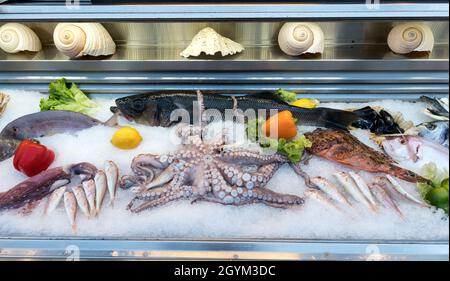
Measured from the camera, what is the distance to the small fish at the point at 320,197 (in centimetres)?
207

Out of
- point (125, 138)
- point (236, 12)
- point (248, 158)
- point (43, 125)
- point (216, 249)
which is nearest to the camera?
point (216, 249)

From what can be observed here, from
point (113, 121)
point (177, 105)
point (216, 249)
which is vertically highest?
point (177, 105)

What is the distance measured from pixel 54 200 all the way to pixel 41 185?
153mm

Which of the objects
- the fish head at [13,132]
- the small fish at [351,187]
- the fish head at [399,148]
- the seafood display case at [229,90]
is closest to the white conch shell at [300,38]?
the seafood display case at [229,90]

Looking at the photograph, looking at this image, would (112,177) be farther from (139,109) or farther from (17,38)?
(17,38)

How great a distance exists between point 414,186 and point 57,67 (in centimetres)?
246

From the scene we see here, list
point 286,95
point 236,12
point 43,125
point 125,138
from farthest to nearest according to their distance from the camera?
point 286,95 < point 43,125 < point 125,138 < point 236,12

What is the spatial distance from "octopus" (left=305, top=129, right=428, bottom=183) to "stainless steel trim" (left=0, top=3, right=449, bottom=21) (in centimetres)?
77

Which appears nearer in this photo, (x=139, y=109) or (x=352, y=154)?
(x=352, y=154)

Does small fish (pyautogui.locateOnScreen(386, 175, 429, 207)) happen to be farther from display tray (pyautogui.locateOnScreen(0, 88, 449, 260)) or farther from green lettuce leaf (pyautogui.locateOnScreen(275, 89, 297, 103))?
green lettuce leaf (pyautogui.locateOnScreen(275, 89, 297, 103))

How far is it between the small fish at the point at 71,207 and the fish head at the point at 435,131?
219 centimetres

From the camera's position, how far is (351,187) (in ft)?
7.02

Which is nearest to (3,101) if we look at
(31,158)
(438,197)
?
(31,158)
